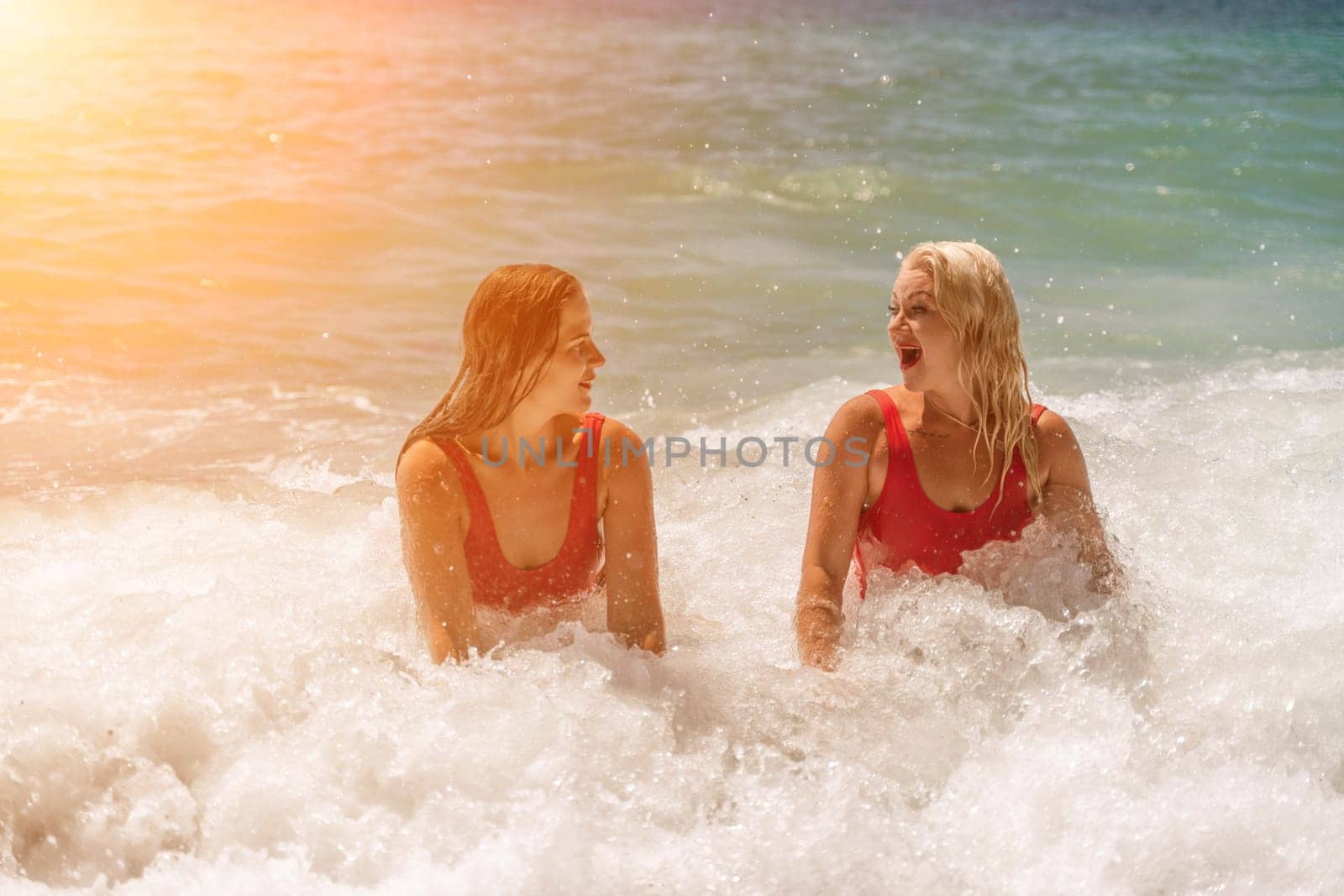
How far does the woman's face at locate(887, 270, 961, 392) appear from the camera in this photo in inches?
150

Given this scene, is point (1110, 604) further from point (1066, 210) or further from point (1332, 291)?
point (1066, 210)

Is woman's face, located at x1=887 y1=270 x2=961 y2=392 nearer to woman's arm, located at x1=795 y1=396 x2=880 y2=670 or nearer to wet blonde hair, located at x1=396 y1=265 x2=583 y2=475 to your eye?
woman's arm, located at x1=795 y1=396 x2=880 y2=670

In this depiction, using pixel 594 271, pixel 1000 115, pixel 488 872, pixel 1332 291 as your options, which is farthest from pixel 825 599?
pixel 1000 115

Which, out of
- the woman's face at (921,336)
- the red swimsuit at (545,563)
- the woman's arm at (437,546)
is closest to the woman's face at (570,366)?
the red swimsuit at (545,563)

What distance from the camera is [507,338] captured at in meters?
3.64

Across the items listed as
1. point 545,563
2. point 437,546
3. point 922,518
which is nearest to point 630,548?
point 545,563

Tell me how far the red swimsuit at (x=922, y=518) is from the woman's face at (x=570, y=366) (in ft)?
2.90

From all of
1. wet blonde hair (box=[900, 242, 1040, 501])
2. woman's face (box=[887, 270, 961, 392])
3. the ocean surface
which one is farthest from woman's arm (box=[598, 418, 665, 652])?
wet blonde hair (box=[900, 242, 1040, 501])

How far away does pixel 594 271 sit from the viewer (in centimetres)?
1050

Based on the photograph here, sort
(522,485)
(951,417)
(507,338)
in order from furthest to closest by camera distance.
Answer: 1. (951,417)
2. (522,485)
3. (507,338)

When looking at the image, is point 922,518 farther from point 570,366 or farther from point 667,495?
point 667,495

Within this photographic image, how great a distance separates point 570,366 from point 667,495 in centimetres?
260

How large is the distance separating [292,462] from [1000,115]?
12318 millimetres

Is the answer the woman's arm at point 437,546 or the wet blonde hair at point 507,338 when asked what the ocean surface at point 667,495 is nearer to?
the woman's arm at point 437,546
